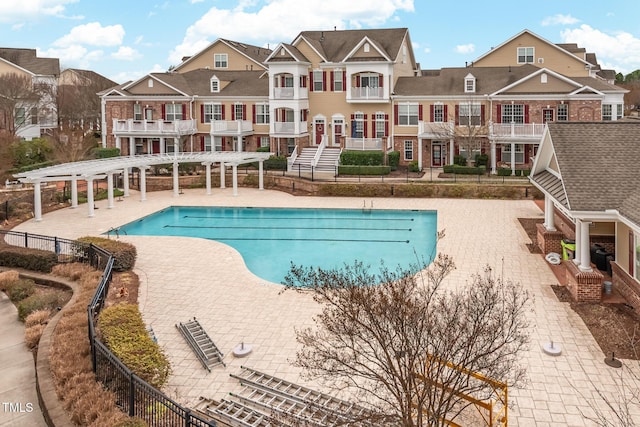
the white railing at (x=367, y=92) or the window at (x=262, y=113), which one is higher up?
the white railing at (x=367, y=92)

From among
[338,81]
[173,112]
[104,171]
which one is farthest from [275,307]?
[173,112]

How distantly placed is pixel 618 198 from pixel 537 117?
85.6 feet

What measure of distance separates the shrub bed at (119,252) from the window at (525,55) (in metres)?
39.0

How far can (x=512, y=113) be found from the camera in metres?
41.4

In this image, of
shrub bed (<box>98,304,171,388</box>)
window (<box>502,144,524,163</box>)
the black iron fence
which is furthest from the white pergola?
shrub bed (<box>98,304,171,388</box>)

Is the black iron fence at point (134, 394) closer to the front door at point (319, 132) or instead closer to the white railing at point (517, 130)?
the white railing at point (517, 130)

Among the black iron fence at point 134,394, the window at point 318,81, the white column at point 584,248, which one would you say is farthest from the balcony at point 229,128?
the black iron fence at point 134,394

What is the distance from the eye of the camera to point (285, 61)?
1737 inches

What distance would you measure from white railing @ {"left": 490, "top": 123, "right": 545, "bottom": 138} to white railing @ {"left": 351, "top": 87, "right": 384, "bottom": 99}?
28.0 ft

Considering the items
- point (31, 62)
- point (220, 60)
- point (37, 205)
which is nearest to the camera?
point (37, 205)

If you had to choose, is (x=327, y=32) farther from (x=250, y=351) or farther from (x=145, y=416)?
(x=145, y=416)

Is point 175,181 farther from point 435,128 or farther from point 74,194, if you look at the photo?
point 435,128

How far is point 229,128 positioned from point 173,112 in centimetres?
487

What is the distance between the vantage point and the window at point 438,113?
4309cm
